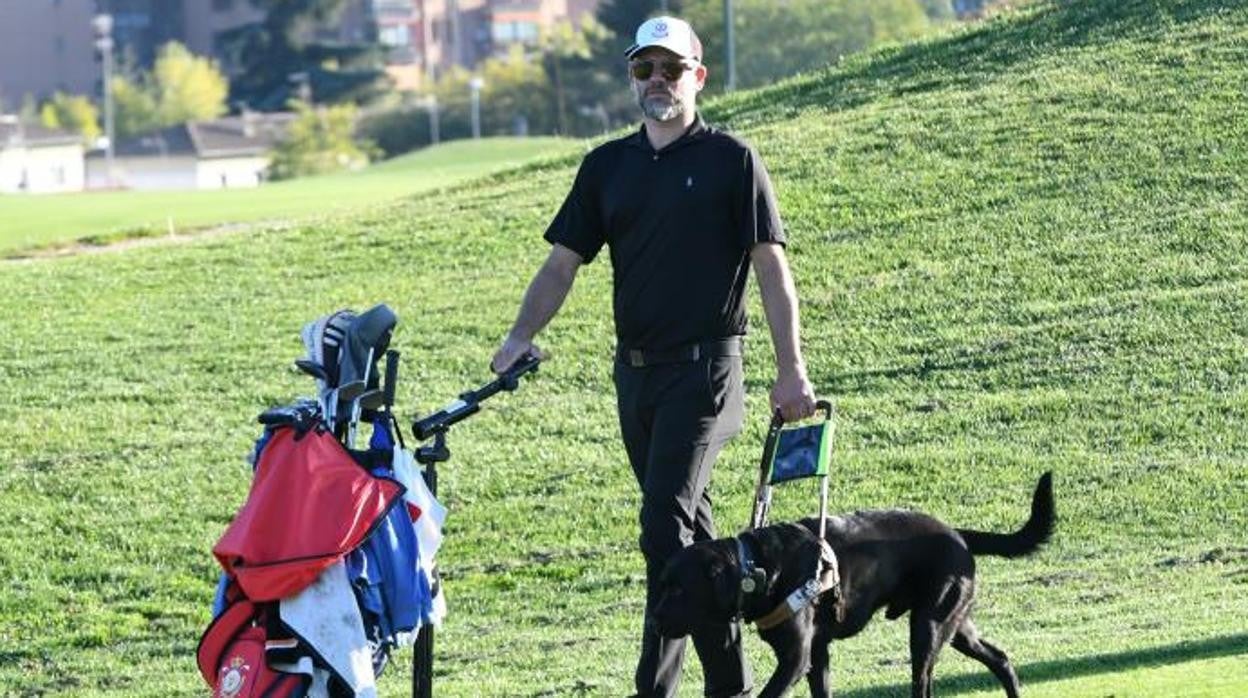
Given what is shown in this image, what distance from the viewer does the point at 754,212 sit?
8.43 metres

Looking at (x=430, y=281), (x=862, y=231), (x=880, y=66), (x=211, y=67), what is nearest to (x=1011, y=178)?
(x=862, y=231)

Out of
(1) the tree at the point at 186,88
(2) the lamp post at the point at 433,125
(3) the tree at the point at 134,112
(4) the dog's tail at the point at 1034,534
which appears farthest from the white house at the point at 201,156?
(4) the dog's tail at the point at 1034,534

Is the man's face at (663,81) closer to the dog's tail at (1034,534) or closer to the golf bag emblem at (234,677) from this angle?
the dog's tail at (1034,534)

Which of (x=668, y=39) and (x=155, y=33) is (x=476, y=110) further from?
(x=668, y=39)

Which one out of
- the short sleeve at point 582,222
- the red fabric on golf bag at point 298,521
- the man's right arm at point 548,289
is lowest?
the red fabric on golf bag at point 298,521

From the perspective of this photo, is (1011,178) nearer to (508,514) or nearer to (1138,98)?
(1138,98)

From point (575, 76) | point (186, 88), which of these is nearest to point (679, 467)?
point (575, 76)

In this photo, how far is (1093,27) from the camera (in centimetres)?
2833

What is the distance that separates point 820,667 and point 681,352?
1.16 meters

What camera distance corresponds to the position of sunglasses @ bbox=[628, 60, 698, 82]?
8422mm

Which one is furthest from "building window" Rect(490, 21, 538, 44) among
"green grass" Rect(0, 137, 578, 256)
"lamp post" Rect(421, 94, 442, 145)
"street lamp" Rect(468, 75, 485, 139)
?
"green grass" Rect(0, 137, 578, 256)

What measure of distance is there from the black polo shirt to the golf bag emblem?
5.54 ft

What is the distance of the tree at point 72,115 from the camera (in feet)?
458

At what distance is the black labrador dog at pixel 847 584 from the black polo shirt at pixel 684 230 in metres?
0.77
